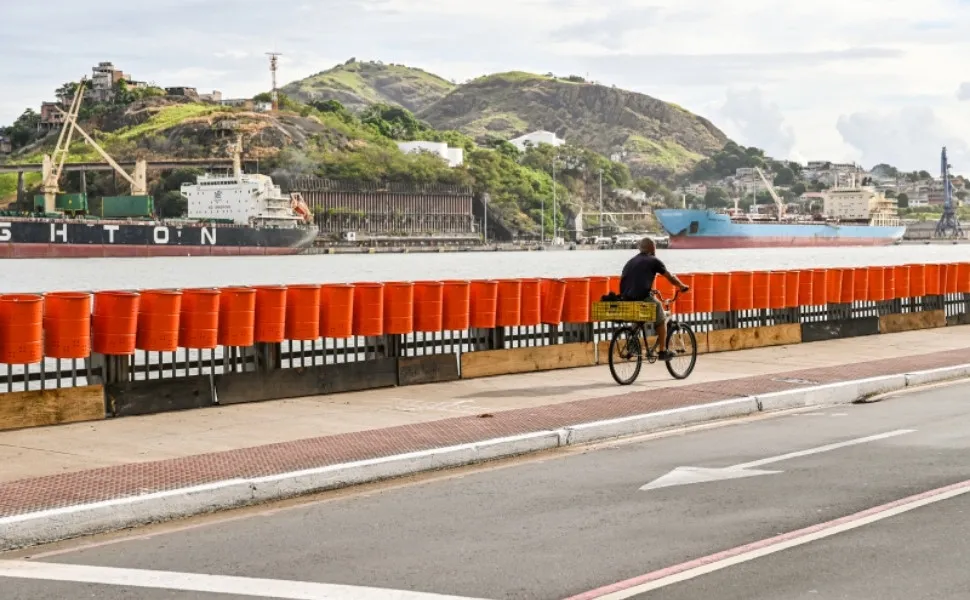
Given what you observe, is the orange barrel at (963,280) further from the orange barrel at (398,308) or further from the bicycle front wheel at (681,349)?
the orange barrel at (398,308)

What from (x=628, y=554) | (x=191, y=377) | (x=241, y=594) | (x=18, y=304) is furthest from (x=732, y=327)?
(x=241, y=594)

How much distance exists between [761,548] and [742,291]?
642 inches

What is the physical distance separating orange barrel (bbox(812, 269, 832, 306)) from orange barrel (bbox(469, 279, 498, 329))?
30.0 ft

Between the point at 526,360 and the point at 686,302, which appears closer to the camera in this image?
the point at 526,360

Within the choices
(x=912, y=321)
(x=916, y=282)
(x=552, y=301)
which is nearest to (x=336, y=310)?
(x=552, y=301)

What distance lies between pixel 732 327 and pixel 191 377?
39.3ft

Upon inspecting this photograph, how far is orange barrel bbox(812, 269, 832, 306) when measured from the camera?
26000 mm

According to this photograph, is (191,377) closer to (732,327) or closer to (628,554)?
(628,554)

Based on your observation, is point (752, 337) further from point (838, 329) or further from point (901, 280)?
point (901, 280)

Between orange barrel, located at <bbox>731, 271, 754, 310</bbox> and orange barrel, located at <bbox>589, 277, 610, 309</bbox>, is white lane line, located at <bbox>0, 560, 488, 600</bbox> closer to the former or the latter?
orange barrel, located at <bbox>589, 277, 610, 309</bbox>

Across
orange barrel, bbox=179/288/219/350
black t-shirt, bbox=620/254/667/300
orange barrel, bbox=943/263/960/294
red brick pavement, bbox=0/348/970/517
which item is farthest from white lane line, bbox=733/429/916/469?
orange barrel, bbox=943/263/960/294

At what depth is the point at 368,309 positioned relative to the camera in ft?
57.5

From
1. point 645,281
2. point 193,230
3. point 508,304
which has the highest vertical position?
point 645,281

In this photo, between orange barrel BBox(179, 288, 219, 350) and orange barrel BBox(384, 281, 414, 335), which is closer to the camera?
orange barrel BBox(179, 288, 219, 350)
